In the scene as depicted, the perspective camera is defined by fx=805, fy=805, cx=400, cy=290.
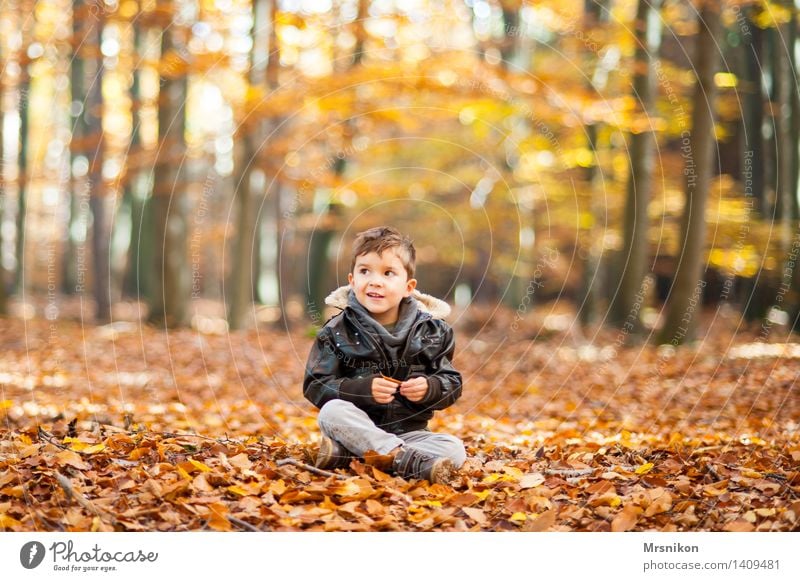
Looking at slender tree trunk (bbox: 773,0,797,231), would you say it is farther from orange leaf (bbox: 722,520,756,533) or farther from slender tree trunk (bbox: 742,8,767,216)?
orange leaf (bbox: 722,520,756,533)

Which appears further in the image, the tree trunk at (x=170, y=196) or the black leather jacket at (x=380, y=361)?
the tree trunk at (x=170, y=196)

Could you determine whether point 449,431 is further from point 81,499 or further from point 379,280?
Result: point 81,499

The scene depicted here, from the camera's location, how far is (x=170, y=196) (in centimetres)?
1271

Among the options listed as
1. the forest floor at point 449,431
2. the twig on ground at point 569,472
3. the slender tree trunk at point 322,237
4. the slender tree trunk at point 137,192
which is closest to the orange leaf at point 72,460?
the forest floor at point 449,431

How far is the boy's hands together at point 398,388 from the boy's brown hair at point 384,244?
559 millimetres

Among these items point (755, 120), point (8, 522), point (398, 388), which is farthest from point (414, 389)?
point (755, 120)

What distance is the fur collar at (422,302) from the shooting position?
4.10 m

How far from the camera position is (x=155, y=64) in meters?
9.77

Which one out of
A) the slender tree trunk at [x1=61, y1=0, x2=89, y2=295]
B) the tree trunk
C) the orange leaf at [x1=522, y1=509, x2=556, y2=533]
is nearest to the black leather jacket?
the orange leaf at [x1=522, y1=509, x2=556, y2=533]

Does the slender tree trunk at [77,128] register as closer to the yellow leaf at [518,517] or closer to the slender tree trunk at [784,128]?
the yellow leaf at [518,517]

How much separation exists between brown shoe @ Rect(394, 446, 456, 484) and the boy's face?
0.72 m

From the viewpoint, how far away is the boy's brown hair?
391 cm
